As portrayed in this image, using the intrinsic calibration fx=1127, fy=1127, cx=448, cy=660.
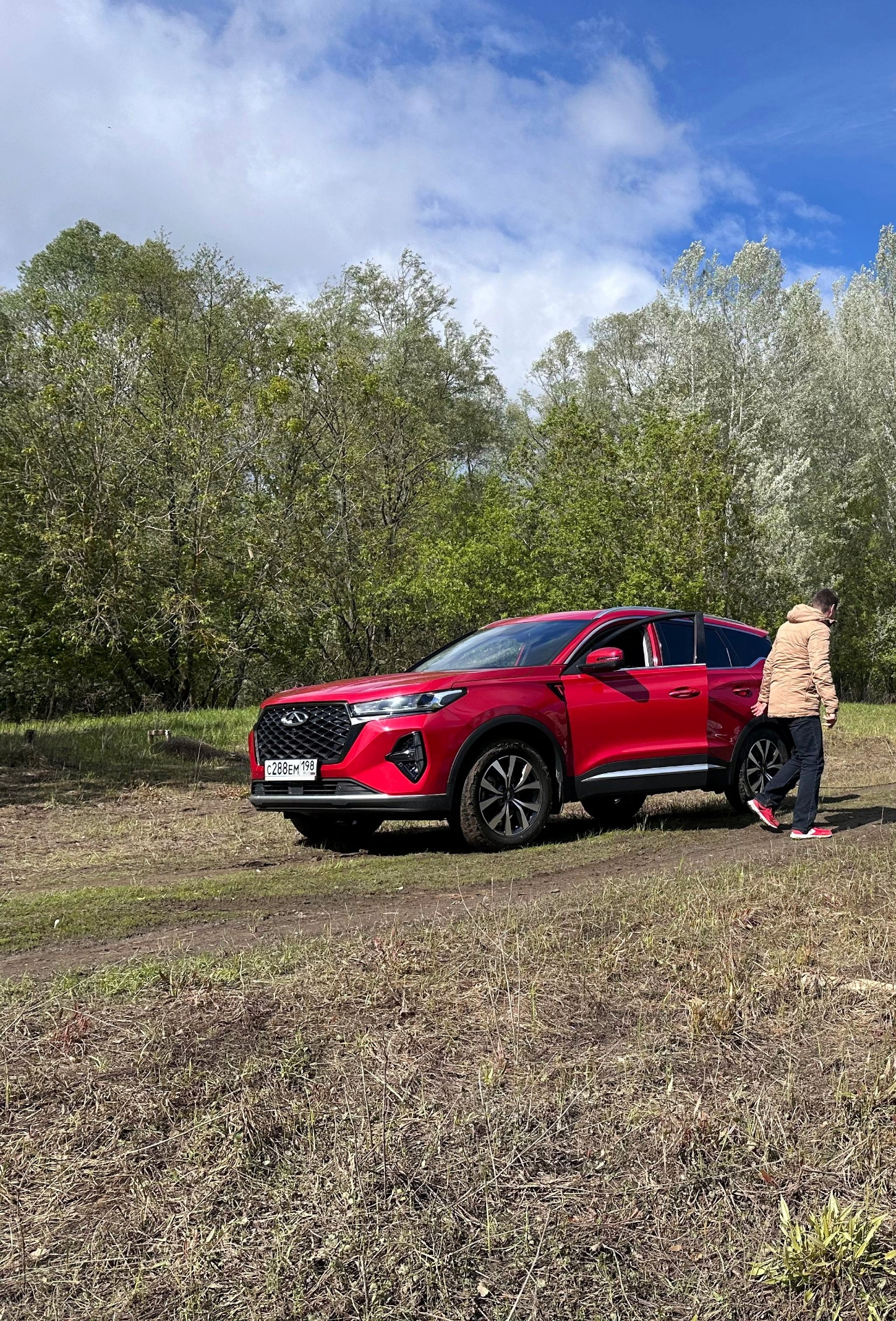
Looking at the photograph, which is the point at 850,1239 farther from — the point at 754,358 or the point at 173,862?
the point at 754,358

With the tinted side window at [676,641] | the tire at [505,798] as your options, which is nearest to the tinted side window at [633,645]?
the tinted side window at [676,641]

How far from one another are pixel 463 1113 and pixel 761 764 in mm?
7564

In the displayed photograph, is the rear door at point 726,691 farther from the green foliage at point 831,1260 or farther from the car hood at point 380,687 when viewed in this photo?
the green foliage at point 831,1260

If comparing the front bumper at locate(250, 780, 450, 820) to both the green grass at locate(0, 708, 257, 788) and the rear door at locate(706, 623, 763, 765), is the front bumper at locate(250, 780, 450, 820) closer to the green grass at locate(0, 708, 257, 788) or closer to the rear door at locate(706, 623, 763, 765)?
the rear door at locate(706, 623, 763, 765)

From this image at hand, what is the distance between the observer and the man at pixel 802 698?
916cm

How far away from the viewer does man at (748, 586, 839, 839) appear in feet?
30.1

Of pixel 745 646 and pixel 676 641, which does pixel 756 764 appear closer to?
pixel 745 646

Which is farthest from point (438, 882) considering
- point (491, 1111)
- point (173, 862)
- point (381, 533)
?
point (381, 533)

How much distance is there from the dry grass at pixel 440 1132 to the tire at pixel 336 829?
3984mm

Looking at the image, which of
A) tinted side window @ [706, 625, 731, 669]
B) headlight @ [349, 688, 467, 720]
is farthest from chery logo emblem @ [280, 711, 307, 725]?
tinted side window @ [706, 625, 731, 669]

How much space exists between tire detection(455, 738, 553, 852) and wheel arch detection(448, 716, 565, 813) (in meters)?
0.05

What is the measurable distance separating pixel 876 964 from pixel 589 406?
4229 centimetres

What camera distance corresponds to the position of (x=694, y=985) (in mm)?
4723

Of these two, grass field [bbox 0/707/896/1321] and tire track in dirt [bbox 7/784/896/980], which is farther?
tire track in dirt [bbox 7/784/896/980]
